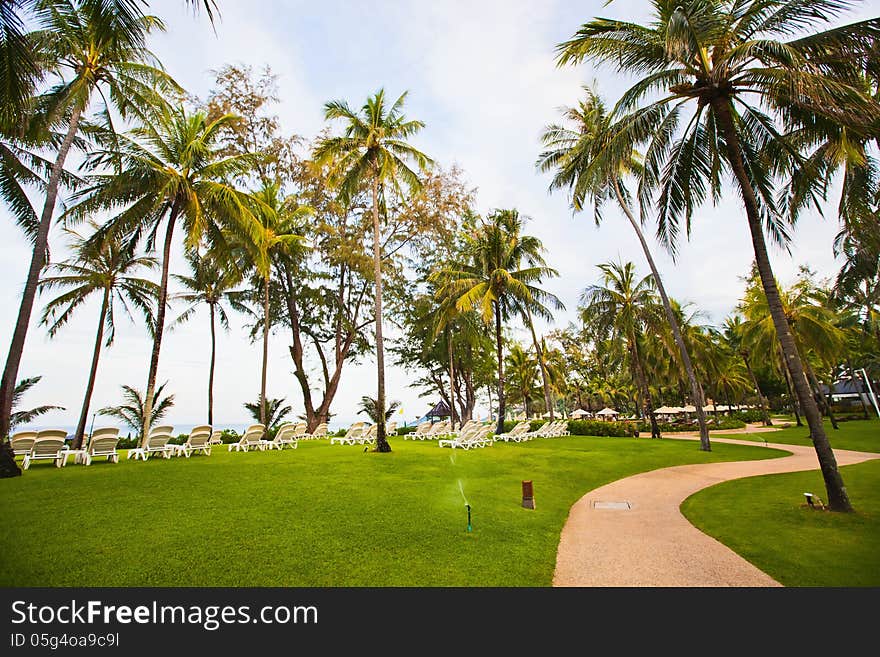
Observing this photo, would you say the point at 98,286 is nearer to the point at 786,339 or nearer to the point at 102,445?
the point at 102,445

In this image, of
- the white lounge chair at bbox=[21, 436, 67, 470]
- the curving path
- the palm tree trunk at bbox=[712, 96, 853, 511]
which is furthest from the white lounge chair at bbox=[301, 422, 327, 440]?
the palm tree trunk at bbox=[712, 96, 853, 511]

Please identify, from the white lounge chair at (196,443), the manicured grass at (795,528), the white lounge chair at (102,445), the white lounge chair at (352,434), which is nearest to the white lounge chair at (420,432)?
the white lounge chair at (352,434)

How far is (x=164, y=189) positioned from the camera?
11.8 meters

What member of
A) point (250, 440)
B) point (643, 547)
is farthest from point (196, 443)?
point (643, 547)

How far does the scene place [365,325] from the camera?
81.3 feet

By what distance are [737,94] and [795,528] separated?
7.68 meters

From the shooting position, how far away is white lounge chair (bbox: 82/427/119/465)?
1097cm

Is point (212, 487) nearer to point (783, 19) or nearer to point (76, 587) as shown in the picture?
point (76, 587)

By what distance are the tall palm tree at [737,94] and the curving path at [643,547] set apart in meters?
2.90

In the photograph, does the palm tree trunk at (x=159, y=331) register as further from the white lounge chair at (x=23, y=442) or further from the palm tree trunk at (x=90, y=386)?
the palm tree trunk at (x=90, y=386)

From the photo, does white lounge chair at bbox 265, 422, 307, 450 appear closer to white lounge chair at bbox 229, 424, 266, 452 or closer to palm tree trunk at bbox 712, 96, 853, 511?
white lounge chair at bbox 229, 424, 266, 452

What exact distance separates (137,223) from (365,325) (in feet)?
42.1

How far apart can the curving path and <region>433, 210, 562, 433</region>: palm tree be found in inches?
464

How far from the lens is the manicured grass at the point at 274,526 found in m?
4.24
